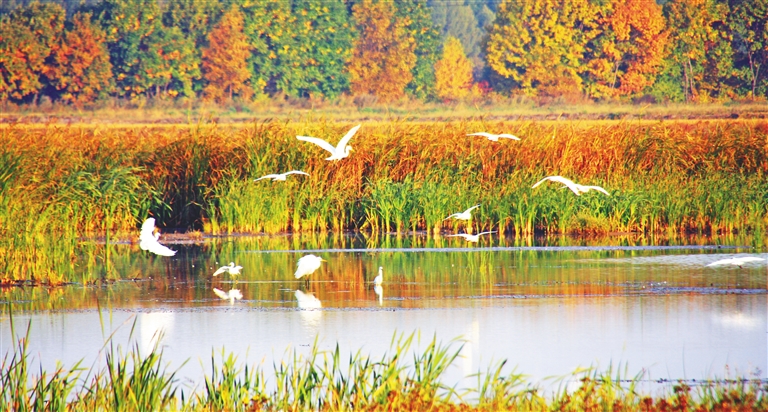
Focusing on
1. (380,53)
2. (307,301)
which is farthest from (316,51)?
(307,301)

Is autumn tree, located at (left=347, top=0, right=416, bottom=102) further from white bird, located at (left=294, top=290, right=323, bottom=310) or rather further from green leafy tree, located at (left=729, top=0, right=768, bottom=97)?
white bird, located at (left=294, top=290, right=323, bottom=310)

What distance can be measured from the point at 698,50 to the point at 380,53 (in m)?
15.2

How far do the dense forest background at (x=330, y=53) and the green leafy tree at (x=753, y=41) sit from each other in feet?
0.19

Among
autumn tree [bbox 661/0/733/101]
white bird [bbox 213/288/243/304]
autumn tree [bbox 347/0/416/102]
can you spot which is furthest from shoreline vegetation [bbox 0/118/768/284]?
autumn tree [bbox 347/0/416/102]

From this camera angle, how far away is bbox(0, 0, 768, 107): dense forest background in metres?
48.4

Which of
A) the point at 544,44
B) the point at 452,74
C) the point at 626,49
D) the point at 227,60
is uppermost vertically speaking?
the point at 452,74

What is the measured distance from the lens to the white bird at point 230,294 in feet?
32.5

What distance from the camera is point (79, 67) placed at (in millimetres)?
48375

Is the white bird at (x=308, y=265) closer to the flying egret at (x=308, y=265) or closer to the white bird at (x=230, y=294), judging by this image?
the flying egret at (x=308, y=265)

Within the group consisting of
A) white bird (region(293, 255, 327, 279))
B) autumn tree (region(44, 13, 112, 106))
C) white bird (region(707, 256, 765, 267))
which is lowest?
white bird (region(707, 256, 765, 267))

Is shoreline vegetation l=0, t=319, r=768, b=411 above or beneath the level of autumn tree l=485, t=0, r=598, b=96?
beneath

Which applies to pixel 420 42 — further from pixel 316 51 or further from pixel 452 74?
pixel 316 51

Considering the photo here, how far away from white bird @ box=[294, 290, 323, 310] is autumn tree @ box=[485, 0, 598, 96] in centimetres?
4112

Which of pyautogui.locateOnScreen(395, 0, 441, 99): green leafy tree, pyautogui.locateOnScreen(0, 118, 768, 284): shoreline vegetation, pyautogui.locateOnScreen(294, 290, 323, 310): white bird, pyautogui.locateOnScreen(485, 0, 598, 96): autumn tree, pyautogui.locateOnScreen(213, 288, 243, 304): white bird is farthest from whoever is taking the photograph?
pyautogui.locateOnScreen(395, 0, 441, 99): green leafy tree
